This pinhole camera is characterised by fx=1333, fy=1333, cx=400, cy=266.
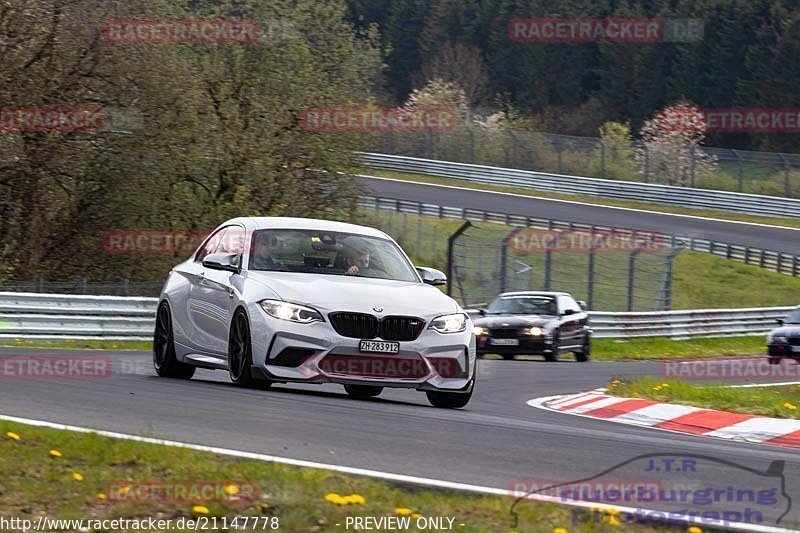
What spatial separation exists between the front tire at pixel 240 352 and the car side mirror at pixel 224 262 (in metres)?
0.57

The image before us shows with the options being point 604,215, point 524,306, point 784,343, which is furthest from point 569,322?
point 604,215

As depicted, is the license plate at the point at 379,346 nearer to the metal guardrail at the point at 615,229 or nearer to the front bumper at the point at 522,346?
the front bumper at the point at 522,346

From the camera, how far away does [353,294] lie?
1129 cm

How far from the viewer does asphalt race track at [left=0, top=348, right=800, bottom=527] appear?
25.9 feet

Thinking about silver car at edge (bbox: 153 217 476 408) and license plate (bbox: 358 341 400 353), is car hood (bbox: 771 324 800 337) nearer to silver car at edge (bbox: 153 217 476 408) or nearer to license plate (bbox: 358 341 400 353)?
silver car at edge (bbox: 153 217 476 408)

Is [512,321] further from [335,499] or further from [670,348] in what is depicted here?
[335,499]

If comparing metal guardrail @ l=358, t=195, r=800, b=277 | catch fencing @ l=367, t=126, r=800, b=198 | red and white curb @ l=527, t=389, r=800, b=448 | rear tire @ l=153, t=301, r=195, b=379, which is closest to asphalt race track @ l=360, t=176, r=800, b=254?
metal guardrail @ l=358, t=195, r=800, b=277

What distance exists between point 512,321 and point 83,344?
305 inches

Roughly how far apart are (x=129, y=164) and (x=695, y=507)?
24.3m

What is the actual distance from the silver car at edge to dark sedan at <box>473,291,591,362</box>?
11.6 meters

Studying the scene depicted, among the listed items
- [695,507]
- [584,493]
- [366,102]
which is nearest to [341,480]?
[584,493]

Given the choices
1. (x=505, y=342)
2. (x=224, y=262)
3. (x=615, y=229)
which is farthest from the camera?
(x=615, y=229)

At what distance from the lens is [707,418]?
1312cm

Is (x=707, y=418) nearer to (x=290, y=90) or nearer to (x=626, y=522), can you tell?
(x=626, y=522)
